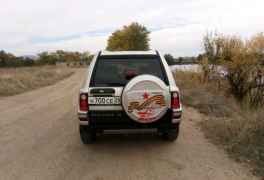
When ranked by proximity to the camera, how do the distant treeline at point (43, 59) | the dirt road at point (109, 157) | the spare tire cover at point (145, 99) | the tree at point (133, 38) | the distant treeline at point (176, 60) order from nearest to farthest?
the dirt road at point (109, 157) → the spare tire cover at point (145, 99) → the distant treeline at point (176, 60) → the tree at point (133, 38) → the distant treeline at point (43, 59)

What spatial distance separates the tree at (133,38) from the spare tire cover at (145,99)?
38.0m

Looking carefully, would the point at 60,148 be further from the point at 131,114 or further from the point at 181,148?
the point at 181,148

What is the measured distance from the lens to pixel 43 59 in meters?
82.4

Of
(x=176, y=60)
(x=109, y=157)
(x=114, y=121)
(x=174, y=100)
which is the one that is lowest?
(x=109, y=157)

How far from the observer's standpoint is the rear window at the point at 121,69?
4.04 metres

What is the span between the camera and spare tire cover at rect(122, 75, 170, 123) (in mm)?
3633

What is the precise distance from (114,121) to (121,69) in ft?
3.49

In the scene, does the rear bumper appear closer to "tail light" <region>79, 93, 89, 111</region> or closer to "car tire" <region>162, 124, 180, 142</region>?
"tail light" <region>79, 93, 89, 111</region>

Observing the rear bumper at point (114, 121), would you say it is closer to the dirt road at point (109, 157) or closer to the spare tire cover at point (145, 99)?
the spare tire cover at point (145, 99)

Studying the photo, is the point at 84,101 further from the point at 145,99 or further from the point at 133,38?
the point at 133,38

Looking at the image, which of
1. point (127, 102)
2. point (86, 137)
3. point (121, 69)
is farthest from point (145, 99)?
point (86, 137)

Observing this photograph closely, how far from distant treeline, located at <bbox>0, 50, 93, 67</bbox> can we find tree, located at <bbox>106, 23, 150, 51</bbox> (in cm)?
3710

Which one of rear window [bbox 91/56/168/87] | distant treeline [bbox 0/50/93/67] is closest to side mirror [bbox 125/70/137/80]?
rear window [bbox 91/56/168/87]

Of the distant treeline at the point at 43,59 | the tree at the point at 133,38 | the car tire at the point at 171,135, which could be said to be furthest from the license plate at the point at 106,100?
the distant treeline at the point at 43,59
